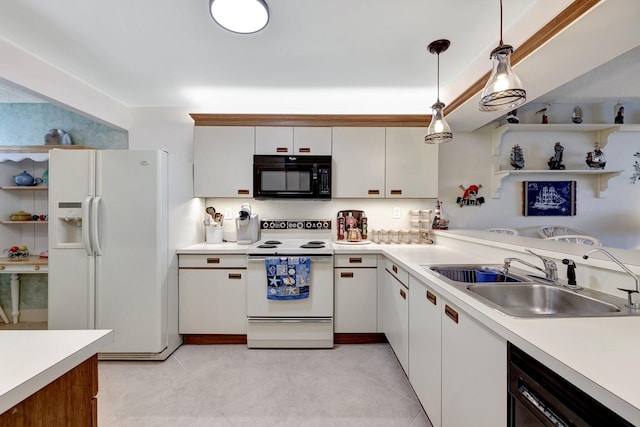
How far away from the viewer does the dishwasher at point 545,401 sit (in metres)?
0.58

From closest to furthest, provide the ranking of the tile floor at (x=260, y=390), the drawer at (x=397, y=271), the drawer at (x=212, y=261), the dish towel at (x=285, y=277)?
the tile floor at (x=260, y=390) → the drawer at (x=397, y=271) → the dish towel at (x=285, y=277) → the drawer at (x=212, y=261)

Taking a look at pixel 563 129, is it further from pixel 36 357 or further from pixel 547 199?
pixel 36 357

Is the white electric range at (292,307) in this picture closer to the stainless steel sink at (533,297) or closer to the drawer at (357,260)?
the drawer at (357,260)

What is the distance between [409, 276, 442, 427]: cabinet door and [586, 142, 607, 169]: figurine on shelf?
2.86 meters

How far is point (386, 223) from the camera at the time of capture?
3.00 m

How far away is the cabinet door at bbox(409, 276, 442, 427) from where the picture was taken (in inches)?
52.4

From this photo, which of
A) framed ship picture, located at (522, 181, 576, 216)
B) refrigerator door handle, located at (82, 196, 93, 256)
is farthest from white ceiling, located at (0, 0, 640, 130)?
refrigerator door handle, located at (82, 196, 93, 256)

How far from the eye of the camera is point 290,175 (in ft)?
8.66

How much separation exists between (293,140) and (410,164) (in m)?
1.24

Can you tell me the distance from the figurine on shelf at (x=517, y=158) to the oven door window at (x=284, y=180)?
2.28m

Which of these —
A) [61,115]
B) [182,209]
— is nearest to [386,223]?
[182,209]

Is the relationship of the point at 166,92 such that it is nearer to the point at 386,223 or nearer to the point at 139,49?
the point at 139,49

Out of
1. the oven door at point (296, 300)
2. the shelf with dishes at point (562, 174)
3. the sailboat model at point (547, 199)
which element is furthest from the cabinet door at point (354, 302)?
the sailboat model at point (547, 199)

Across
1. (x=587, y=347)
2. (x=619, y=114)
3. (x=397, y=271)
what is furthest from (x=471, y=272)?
(x=619, y=114)
